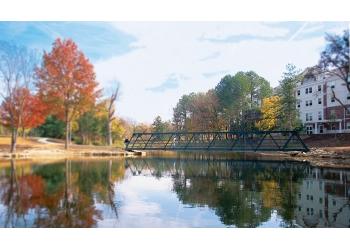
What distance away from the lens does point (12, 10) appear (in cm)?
598

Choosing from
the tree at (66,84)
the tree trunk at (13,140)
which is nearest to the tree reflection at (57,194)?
the tree trunk at (13,140)

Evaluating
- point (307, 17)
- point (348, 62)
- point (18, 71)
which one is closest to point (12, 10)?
point (18, 71)

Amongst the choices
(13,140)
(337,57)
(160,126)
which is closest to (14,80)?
(13,140)

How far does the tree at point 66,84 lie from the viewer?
8594 mm

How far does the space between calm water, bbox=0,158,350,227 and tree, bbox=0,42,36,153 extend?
152 centimetres

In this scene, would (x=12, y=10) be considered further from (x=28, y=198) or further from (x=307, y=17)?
(x=307, y=17)

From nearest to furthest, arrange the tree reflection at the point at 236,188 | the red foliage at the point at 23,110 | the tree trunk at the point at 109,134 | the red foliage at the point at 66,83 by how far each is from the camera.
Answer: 1. the tree reflection at the point at 236,188
2. the red foliage at the point at 66,83
3. the red foliage at the point at 23,110
4. the tree trunk at the point at 109,134

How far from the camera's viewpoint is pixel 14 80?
29.3 ft

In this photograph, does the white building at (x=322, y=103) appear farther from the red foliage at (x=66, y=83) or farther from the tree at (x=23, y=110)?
the tree at (x=23, y=110)

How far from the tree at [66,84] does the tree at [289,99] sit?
4.19m

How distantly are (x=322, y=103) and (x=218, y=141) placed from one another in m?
2.76

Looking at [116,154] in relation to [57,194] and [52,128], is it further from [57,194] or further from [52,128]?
[57,194]

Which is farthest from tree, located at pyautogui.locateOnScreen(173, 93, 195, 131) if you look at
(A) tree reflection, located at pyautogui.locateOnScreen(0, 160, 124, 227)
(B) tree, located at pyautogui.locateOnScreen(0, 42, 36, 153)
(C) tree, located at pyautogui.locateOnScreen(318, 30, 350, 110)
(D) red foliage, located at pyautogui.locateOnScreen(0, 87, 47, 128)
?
(D) red foliage, located at pyautogui.locateOnScreen(0, 87, 47, 128)

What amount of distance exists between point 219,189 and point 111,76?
319cm
